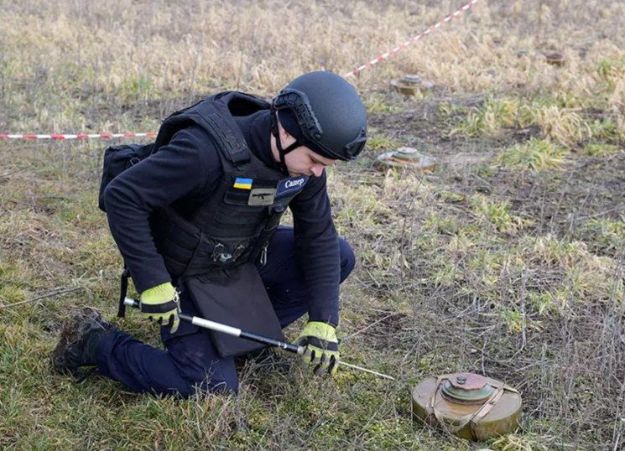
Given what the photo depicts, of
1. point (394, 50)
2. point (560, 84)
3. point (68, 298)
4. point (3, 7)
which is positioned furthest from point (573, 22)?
point (68, 298)

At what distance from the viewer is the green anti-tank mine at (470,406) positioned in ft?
10.8

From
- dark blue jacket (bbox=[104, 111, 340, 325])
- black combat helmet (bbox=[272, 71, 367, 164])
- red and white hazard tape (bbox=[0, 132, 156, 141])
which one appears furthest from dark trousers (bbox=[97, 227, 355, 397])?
red and white hazard tape (bbox=[0, 132, 156, 141])

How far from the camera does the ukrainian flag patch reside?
3.20m

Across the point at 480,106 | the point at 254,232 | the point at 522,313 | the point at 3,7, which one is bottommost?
the point at 3,7

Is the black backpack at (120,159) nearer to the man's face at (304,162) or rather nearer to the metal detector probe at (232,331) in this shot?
the metal detector probe at (232,331)

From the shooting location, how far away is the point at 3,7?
41.7 ft

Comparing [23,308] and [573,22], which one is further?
[573,22]

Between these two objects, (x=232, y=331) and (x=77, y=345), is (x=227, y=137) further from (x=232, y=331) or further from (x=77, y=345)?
(x=77, y=345)

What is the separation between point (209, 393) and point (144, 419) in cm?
26

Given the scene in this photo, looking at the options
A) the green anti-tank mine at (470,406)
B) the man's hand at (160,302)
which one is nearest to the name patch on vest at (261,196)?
the man's hand at (160,302)

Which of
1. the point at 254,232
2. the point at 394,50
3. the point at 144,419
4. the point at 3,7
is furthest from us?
the point at 3,7

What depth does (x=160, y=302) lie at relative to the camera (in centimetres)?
315

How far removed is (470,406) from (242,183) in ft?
4.17

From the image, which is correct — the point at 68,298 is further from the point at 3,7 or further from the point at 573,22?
the point at 573,22
